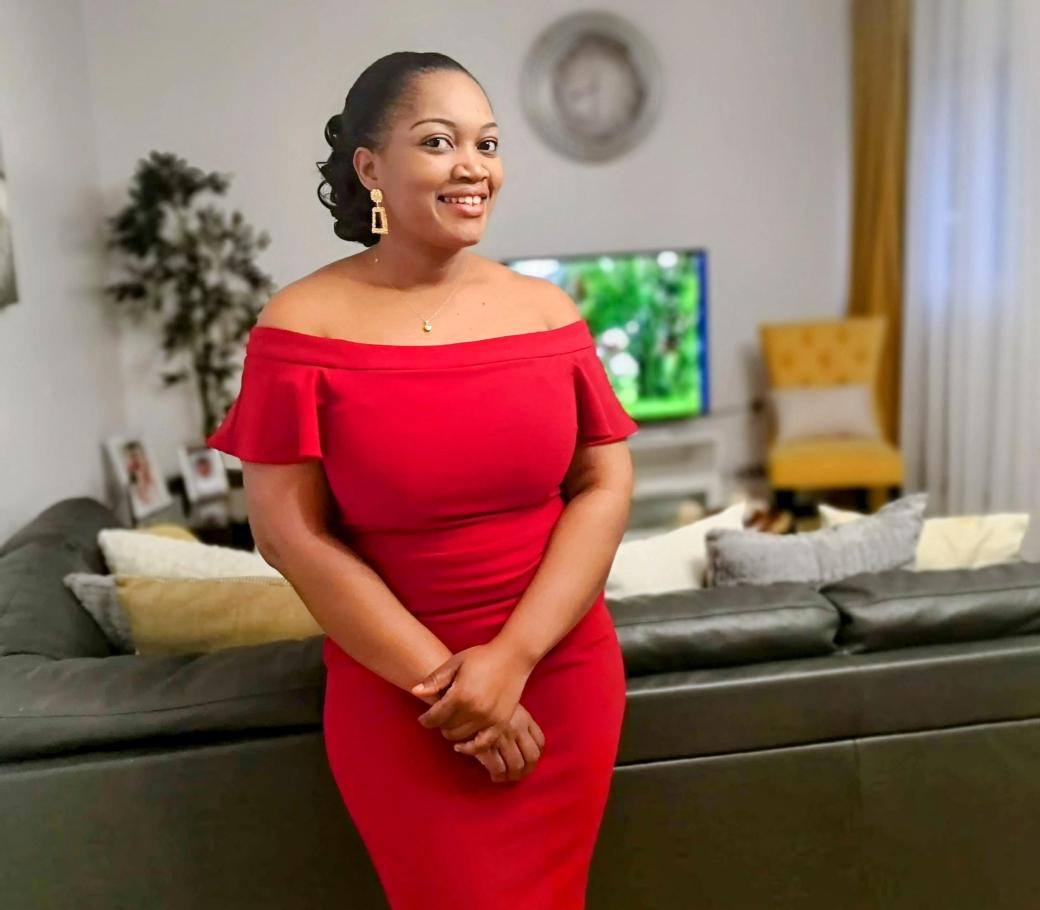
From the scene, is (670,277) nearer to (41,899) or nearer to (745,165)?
(745,165)

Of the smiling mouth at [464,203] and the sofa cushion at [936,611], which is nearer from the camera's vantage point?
the smiling mouth at [464,203]

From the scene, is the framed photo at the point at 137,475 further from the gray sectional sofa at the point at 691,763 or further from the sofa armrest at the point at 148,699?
→ the sofa armrest at the point at 148,699

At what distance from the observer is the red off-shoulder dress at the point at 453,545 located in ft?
3.29

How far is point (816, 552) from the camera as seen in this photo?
1.76m

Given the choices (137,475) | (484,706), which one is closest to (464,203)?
(484,706)

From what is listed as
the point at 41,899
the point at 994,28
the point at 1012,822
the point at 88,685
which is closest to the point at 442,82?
the point at 88,685

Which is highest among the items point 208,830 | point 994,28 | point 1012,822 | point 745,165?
point 994,28

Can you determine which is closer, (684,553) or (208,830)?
(208,830)

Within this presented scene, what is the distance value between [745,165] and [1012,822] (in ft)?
12.1

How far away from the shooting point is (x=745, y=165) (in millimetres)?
4703

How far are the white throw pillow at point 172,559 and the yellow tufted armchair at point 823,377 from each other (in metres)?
2.90

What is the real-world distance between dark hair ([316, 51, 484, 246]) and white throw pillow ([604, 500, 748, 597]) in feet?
2.81

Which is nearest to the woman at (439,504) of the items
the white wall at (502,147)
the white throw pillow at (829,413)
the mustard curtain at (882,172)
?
the white wall at (502,147)

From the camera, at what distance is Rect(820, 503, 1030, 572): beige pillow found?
1.82 m
